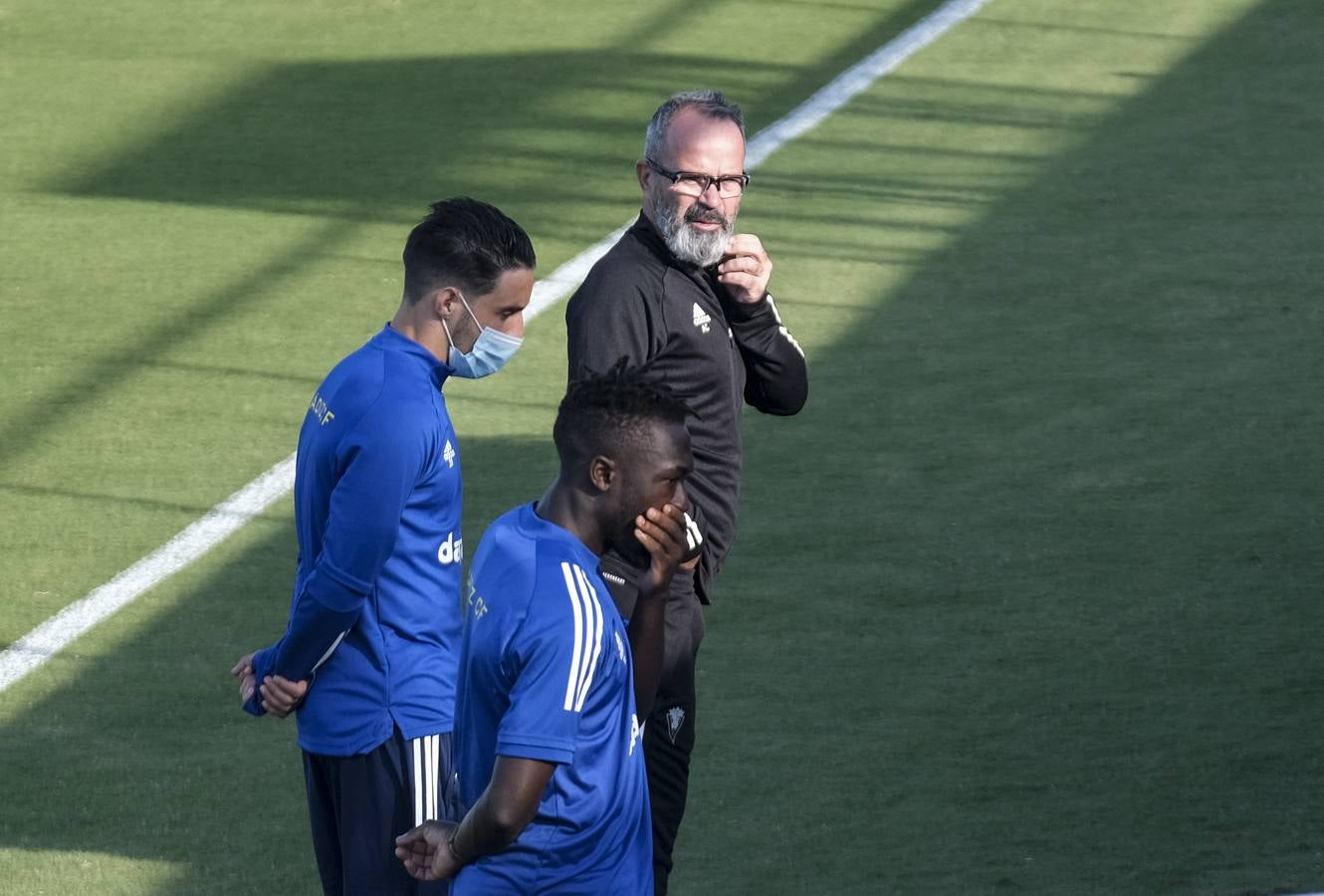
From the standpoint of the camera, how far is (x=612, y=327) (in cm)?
472

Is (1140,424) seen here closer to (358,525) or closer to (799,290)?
(799,290)

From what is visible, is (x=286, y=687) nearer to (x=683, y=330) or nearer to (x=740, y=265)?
(x=683, y=330)

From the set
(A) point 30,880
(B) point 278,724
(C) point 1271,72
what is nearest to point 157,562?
(B) point 278,724

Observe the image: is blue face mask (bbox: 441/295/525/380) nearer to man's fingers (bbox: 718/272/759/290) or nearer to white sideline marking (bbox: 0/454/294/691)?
man's fingers (bbox: 718/272/759/290)

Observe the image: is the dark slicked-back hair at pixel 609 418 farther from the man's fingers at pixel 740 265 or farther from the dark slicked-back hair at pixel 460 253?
the man's fingers at pixel 740 265

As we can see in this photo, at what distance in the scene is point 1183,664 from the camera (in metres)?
7.01

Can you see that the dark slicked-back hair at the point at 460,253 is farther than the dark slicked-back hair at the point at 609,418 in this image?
Yes

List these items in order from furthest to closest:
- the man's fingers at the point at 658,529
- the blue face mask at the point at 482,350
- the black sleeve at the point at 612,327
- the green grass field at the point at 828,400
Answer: the green grass field at the point at 828,400
the black sleeve at the point at 612,327
the blue face mask at the point at 482,350
the man's fingers at the point at 658,529

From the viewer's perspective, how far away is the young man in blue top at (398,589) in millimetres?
4164

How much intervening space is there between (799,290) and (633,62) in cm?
485

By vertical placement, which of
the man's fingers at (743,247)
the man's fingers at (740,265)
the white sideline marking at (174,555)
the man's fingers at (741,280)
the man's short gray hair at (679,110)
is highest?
the man's short gray hair at (679,110)

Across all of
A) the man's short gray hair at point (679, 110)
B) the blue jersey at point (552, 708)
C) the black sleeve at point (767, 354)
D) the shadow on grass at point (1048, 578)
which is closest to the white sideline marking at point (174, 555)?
the shadow on grass at point (1048, 578)

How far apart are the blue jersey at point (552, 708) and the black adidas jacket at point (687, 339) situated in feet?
3.51

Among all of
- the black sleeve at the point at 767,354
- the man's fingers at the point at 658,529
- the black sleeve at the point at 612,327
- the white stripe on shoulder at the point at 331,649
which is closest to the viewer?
the man's fingers at the point at 658,529
